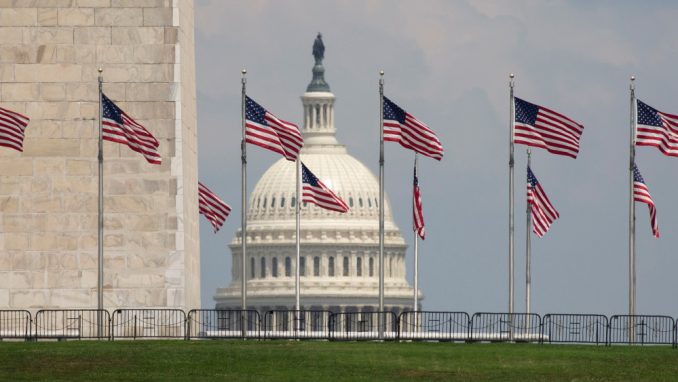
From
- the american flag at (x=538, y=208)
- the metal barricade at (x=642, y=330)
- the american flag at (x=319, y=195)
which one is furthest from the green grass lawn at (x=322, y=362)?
the american flag at (x=538, y=208)

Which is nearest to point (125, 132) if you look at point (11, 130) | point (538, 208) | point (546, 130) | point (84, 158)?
point (11, 130)

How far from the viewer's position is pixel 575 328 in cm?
8506

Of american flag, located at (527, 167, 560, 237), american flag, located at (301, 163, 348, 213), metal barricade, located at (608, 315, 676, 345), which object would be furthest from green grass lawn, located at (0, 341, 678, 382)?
american flag, located at (527, 167, 560, 237)

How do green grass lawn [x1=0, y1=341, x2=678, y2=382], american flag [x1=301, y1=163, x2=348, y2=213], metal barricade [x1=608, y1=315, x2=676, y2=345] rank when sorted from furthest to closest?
american flag [x1=301, y1=163, x2=348, y2=213] < metal barricade [x1=608, y1=315, x2=676, y2=345] < green grass lawn [x1=0, y1=341, x2=678, y2=382]

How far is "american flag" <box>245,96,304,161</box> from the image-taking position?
87.1 metres

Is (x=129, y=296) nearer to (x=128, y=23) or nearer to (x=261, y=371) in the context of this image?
(x=128, y=23)

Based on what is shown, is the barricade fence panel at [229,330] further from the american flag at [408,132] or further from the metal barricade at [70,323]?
the american flag at [408,132]

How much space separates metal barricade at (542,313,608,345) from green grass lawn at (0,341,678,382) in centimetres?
965

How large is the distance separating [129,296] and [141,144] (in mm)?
6051

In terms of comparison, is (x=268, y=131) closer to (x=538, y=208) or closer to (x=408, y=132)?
(x=408, y=132)

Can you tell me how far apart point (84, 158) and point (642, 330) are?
1888cm

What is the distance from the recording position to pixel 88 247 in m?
86.4

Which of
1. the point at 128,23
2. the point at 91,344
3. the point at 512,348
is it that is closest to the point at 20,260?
the point at 128,23

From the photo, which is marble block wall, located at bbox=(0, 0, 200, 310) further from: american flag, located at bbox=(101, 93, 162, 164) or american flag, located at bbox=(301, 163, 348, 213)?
american flag, located at bbox=(301, 163, 348, 213)
